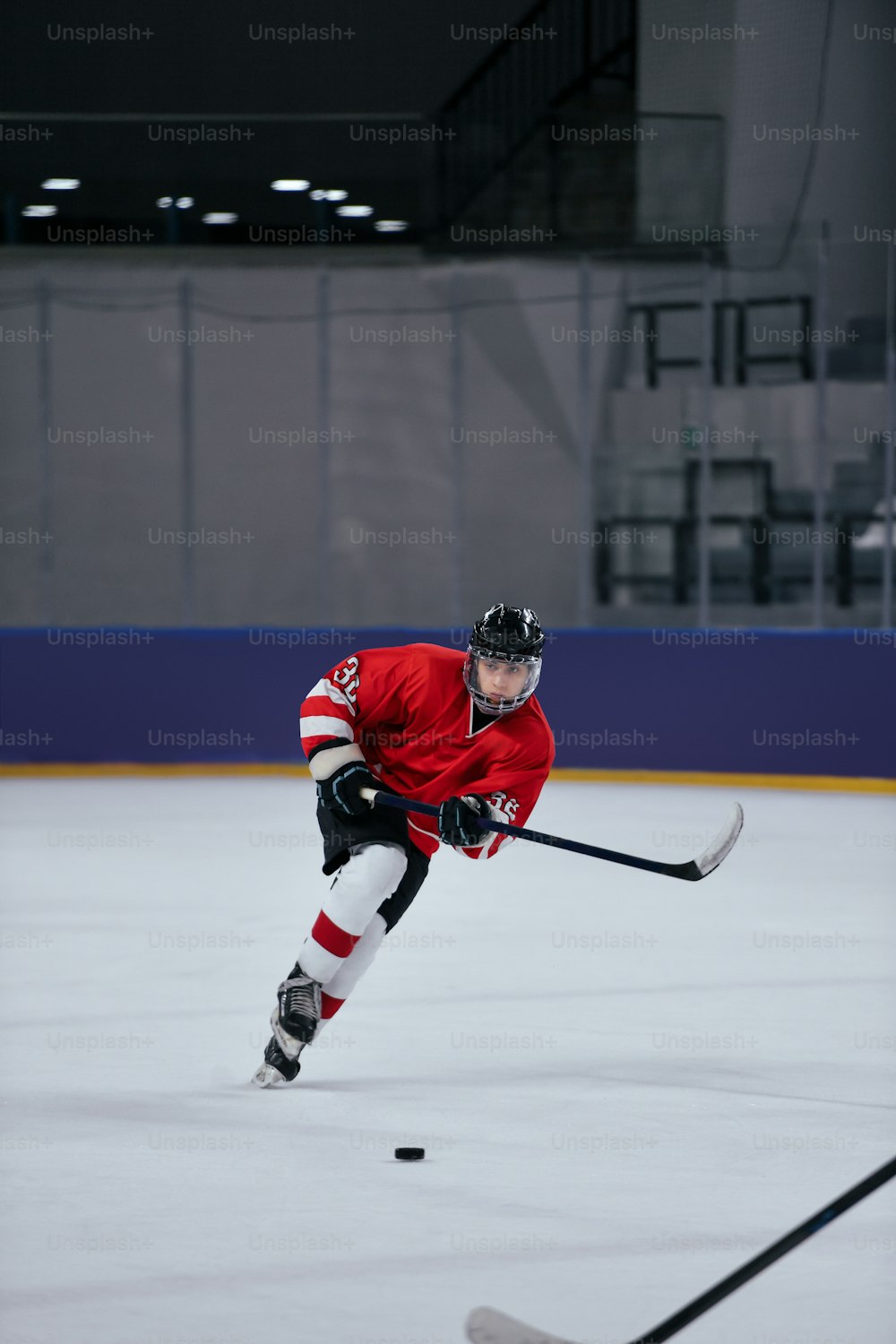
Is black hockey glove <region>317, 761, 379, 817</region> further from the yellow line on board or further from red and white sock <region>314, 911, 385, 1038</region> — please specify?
the yellow line on board

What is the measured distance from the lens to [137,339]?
1324cm

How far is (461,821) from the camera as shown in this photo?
403 cm

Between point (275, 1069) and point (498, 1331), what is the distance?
179cm

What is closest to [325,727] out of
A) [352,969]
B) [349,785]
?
[349,785]

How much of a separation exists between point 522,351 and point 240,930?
7448 mm

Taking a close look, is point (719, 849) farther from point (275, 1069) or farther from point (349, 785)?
point (275, 1069)

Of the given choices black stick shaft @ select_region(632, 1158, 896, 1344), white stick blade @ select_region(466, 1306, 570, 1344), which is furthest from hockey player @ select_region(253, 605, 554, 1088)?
black stick shaft @ select_region(632, 1158, 896, 1344)

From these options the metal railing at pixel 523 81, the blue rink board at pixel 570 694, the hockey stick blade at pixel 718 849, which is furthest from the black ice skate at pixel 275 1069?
the metal railing at pixel 523 81

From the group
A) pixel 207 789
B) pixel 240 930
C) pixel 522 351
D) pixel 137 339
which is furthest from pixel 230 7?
pixel 240 930

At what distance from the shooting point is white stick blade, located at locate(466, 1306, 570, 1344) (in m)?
2.55

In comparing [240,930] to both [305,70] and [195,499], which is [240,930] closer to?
[195,499]

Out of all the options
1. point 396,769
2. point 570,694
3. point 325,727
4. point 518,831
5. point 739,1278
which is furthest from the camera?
point 570,694

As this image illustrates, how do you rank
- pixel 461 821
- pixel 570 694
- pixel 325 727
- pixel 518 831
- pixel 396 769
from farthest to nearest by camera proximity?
pixel 570 694
pixel 396 769
pixel 325 727
pixel 518 831
pixel 461 821

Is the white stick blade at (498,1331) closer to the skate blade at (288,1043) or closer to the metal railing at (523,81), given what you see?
the skate blade at (288,1043)
